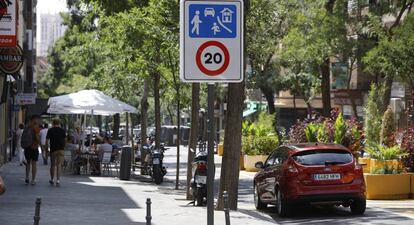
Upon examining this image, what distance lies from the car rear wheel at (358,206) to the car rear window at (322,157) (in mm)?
836

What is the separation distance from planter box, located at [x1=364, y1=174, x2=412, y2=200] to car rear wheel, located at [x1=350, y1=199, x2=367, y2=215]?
306cm

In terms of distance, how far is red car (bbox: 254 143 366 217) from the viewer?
16.5 m

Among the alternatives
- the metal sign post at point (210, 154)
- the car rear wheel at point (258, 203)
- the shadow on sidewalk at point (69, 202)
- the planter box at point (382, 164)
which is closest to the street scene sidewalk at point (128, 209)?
the shadow on sidewalk at point (69, 202)

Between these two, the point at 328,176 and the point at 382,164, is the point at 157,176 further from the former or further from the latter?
the point at 328,176

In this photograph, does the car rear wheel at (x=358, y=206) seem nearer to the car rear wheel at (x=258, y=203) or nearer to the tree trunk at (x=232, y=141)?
the car rear wheel at (x=258, y=203)

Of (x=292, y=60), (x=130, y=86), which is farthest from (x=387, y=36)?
(x=130, y=86)

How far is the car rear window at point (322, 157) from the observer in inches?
659

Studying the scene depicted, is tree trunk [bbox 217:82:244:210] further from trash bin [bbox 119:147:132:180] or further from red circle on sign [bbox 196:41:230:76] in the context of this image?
trash bin [bbox 119:147:132:180]

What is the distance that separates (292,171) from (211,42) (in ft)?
31.3

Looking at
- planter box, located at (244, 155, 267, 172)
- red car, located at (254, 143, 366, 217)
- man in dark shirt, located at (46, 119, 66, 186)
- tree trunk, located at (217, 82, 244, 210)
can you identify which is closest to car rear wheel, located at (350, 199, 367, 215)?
red car, located at (254, 143, 366, 217)

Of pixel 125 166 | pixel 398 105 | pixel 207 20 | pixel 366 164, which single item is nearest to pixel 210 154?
pixel 207 20

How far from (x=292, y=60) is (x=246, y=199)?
18.9 meters

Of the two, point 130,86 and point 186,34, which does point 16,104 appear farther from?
point 186,34

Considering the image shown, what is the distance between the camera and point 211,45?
746 centimetres
